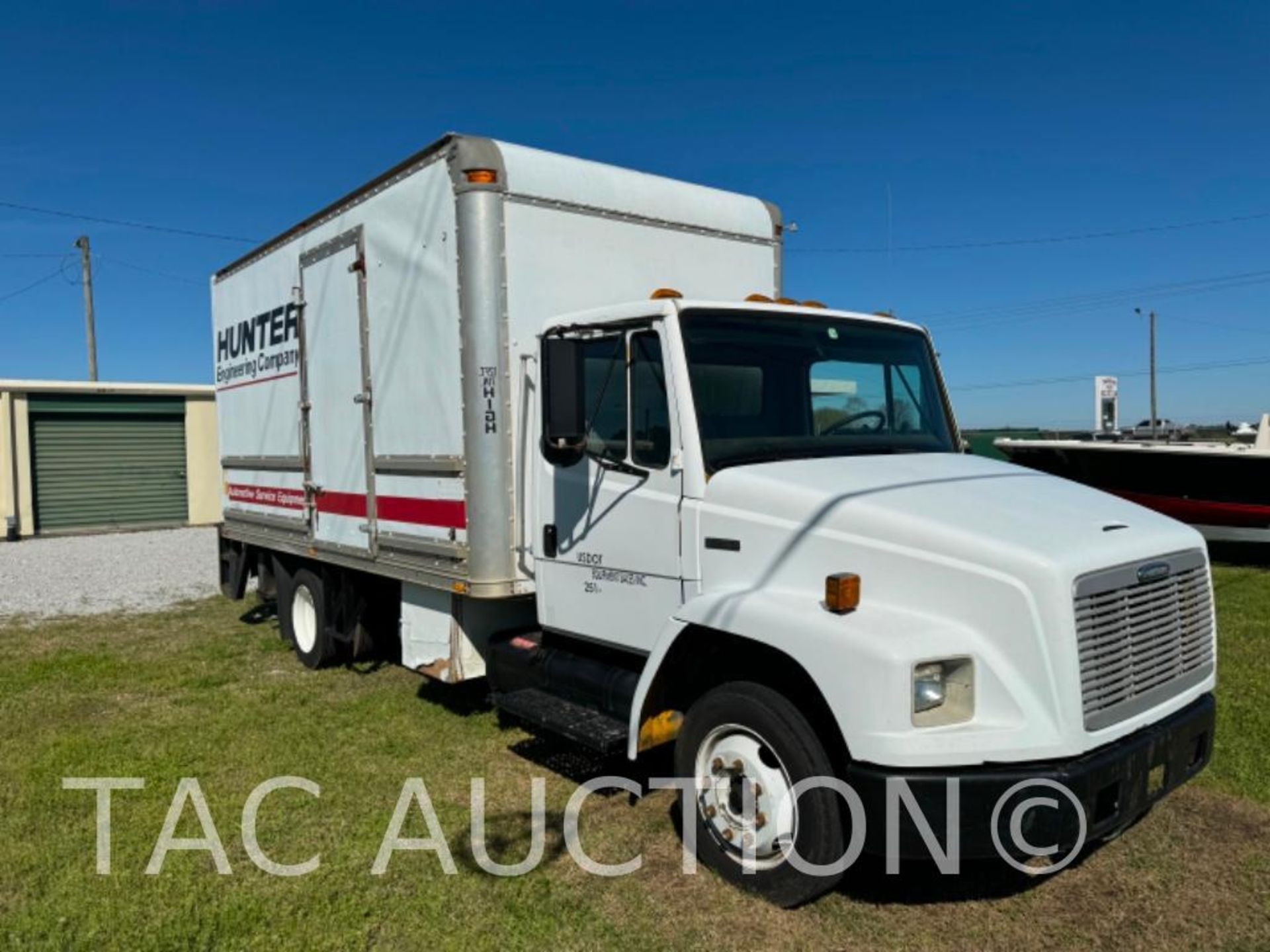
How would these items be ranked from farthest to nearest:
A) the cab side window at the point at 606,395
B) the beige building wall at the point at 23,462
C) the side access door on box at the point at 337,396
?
the beige building wall at the point at 23,462, the side access door on box at the point at 337,396, the cab side window at the point at 606,395

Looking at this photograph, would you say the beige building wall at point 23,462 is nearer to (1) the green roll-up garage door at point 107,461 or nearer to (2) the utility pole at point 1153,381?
(1) the green roll-up garage door at point 107,461

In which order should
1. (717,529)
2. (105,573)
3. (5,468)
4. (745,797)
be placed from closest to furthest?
(745,797)
(717,529)
(105,573)
(5,468)

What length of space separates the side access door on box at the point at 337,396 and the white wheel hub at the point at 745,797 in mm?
3213

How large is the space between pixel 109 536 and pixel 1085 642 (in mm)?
20640

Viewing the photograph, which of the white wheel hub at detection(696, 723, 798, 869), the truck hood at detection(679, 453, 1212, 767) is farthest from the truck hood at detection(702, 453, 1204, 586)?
the white wheel hub at detection(696, 723, 798, 869)

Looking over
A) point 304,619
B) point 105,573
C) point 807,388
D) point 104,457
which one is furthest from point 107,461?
point 807,388

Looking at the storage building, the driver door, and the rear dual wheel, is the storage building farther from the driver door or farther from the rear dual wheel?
the driver door

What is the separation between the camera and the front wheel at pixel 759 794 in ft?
11.2

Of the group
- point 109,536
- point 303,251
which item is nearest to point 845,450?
point 303,251

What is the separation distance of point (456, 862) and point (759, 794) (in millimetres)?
1416

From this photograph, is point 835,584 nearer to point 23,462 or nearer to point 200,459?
point 23,462

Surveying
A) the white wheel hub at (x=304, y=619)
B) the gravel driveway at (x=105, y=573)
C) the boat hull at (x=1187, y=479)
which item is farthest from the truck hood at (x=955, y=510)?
the gravel driveway at (x=105, y=573)

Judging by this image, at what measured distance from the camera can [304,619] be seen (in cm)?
789

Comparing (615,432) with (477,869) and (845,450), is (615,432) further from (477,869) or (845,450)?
(477,869)
